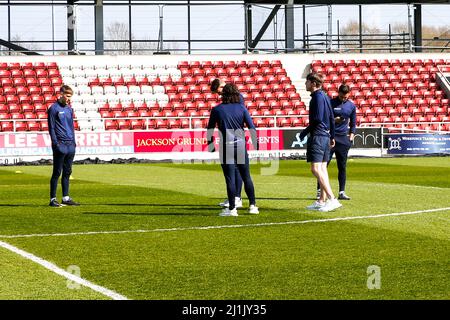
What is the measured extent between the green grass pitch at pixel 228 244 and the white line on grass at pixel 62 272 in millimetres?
95

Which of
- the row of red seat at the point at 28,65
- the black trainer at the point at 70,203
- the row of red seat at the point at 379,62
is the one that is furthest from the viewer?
the row of red seat at the point at 379,62

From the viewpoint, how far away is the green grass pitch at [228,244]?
9031 millimetres

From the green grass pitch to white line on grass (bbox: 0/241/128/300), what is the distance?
3.7 inches

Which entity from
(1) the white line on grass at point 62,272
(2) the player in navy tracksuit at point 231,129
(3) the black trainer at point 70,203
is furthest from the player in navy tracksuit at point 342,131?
(1) the white line on grass at point 62,272

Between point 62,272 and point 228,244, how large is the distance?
2657 millimetres

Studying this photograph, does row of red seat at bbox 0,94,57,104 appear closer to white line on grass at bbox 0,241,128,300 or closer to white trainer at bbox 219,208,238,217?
white trainer at bbox 219,208,238,217

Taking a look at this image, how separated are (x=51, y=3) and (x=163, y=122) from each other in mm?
16177

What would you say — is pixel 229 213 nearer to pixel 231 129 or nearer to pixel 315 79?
pixel 231 129

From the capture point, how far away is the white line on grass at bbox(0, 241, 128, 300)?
8.73m

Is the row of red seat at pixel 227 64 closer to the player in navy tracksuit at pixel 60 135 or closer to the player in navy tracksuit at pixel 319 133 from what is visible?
the player in navy tracksuit at pixel 60 135

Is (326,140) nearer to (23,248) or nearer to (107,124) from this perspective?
(23,248)

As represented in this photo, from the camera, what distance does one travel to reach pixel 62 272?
32.6 feet

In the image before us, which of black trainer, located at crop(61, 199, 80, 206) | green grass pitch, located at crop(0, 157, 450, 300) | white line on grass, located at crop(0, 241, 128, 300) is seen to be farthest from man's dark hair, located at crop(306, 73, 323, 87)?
white line on grass, located at crop(0, 241, 128, 300)

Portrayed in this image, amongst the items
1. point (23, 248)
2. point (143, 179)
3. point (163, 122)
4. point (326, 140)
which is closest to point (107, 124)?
point (163, 122)
